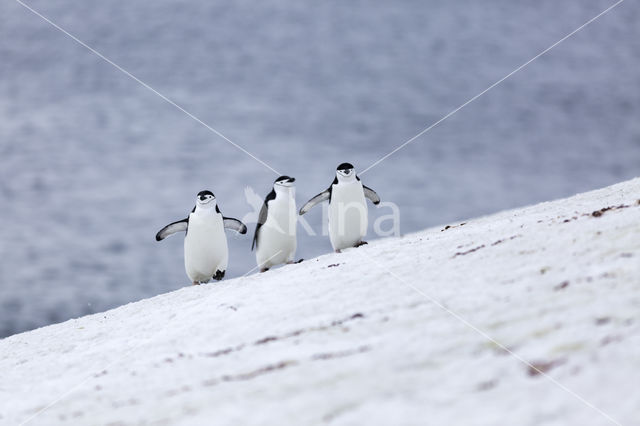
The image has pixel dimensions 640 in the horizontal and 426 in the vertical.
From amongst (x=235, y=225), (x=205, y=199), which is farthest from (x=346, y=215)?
(x=205, y=199)

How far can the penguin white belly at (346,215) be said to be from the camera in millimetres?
6043

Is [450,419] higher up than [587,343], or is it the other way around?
[587,343]

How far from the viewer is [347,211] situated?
6.05m

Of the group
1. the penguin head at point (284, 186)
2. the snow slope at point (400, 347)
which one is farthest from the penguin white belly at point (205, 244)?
the snow slope at point (400, 347)

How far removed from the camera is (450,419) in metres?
2.15

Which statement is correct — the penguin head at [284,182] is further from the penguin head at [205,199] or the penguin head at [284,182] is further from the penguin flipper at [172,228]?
the penguin flipper at [172,228]

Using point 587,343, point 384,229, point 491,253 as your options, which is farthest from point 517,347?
point 384,229

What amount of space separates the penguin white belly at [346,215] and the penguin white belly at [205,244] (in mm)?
874

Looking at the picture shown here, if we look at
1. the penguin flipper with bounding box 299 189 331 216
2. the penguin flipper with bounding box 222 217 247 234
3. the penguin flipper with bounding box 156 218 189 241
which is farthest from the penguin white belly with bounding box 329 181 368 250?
the penguin flipper with bounding box 156 218 189 241

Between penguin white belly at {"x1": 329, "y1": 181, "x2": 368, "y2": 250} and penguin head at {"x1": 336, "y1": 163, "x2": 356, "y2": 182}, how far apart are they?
53 mm

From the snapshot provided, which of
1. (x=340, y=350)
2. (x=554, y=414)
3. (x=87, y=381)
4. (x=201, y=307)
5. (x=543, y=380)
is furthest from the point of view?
(x=201, y=307)

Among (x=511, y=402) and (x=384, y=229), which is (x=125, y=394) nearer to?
(x=511, y=402)

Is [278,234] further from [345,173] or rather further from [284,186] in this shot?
[345,173]

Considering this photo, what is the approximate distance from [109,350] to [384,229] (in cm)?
338
